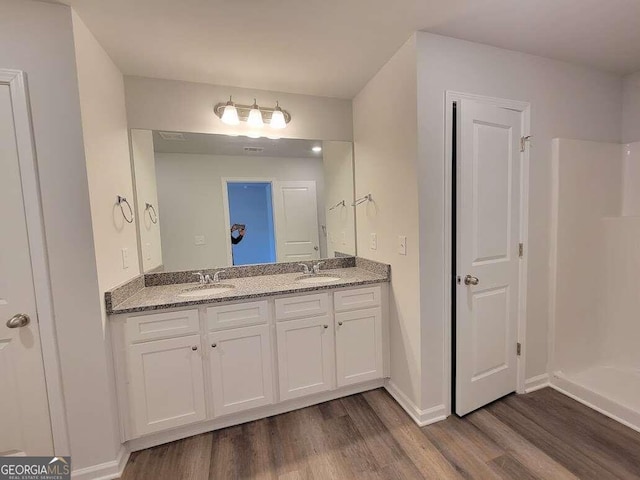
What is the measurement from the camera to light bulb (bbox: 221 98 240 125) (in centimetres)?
201

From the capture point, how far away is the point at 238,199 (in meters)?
2.29

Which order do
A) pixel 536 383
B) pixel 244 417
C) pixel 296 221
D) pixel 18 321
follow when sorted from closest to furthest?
1. pixel 18 321
2. pixel 244 417
3. pixel 536 383
4. pixel 296 221

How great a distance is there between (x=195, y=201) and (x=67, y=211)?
2.93 feet

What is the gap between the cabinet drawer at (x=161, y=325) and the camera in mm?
1543

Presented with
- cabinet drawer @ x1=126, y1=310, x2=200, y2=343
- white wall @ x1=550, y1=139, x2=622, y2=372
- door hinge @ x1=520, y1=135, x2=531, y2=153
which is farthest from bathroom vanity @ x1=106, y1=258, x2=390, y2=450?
white wall @ x1=550, y1=139, x2=622, y2=372

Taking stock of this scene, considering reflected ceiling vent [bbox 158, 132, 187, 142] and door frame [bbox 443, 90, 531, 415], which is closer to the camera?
door frame [bbox 443, 90, 531, 415]

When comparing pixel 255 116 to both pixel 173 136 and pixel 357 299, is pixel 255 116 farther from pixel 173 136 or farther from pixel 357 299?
pixel 357 299

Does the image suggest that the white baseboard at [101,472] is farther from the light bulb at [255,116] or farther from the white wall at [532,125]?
the light bulb at [255,116]

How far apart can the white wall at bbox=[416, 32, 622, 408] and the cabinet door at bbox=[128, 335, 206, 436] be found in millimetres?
1387

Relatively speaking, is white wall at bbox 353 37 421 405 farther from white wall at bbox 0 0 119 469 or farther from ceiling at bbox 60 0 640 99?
white wall at bbox 0 0 119 469

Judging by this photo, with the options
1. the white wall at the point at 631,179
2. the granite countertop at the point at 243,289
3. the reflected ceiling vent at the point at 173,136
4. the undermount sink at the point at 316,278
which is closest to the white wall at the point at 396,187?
the granite countertop at the point at 243,289

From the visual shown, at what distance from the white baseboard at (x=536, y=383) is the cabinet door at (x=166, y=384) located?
7.34 feet

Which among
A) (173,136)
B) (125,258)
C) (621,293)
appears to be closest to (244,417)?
(125,258)

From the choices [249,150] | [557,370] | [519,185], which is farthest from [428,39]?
[557,370]
